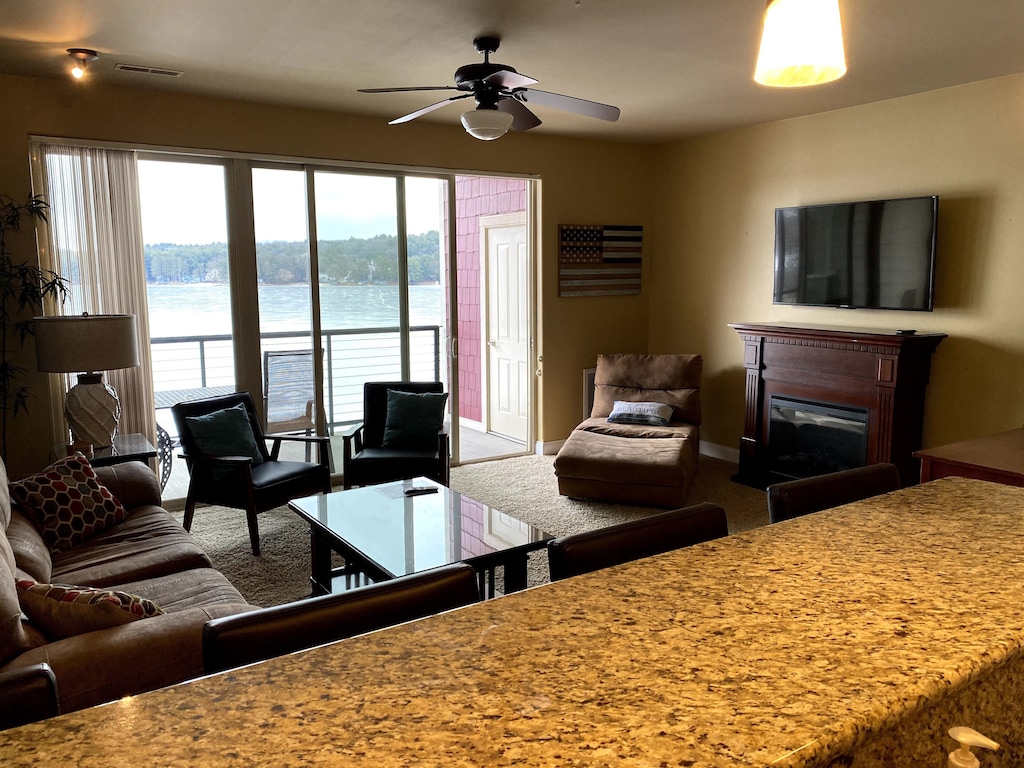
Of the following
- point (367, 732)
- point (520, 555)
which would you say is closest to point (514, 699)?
point (367, 732)

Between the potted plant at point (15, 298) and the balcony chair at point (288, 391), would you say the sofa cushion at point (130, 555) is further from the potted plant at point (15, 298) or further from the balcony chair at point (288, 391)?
the balcony chair at point (288, 391)

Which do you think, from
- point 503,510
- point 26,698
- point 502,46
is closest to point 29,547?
point 26,698

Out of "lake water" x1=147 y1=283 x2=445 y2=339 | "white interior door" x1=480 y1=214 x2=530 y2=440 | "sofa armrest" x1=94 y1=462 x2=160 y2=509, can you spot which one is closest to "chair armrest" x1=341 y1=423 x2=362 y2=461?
"lake water" x1=147 y1=283 x2=445 y2=339

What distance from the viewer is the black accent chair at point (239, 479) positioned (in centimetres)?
396

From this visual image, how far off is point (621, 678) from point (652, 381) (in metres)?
4.87

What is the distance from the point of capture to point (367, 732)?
823mm

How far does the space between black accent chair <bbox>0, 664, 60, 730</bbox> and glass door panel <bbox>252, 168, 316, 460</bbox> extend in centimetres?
409

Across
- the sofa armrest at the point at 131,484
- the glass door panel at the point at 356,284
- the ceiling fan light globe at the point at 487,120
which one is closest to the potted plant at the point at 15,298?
the sofa armrest at the point at 131,484

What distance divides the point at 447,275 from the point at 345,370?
1103 millimetres

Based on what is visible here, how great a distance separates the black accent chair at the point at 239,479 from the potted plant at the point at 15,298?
988mm

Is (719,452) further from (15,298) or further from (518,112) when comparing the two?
(15,298)

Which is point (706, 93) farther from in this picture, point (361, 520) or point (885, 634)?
point (885, 634)

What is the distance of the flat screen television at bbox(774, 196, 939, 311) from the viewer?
4488mm

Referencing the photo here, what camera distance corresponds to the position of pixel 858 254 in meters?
4.82
